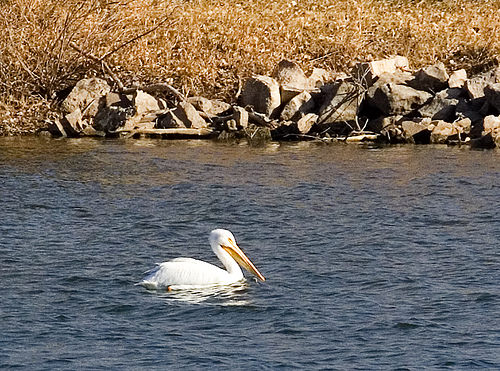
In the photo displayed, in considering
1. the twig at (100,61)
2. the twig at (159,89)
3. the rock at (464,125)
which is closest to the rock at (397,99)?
the rock at (464,125)

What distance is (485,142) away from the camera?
2141 centimetres

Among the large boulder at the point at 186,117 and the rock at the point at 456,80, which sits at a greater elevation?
the rock at the point at 456,80

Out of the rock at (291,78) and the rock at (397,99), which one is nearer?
the rock at (397,99)

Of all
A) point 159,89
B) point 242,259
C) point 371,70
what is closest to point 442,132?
point 371,70

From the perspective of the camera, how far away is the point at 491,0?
3322cm

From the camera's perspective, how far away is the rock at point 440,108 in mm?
22766

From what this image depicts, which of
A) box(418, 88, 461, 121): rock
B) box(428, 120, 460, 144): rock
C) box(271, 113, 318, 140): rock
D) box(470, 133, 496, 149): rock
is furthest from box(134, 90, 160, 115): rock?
box(470, 133, 496, 149): rock

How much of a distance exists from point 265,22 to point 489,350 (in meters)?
20.3

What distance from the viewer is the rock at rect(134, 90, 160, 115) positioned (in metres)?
23.5

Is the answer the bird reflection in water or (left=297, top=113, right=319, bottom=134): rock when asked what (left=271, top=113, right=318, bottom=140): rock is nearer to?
(left=297, top=113, right=319, bottom=134): rock

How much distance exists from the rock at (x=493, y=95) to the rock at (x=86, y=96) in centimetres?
845

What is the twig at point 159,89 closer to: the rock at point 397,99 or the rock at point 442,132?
the rock at point 397,99

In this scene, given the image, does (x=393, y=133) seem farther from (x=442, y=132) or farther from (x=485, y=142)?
(x=485, y=142)

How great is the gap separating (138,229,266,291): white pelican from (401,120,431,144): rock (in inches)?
431
